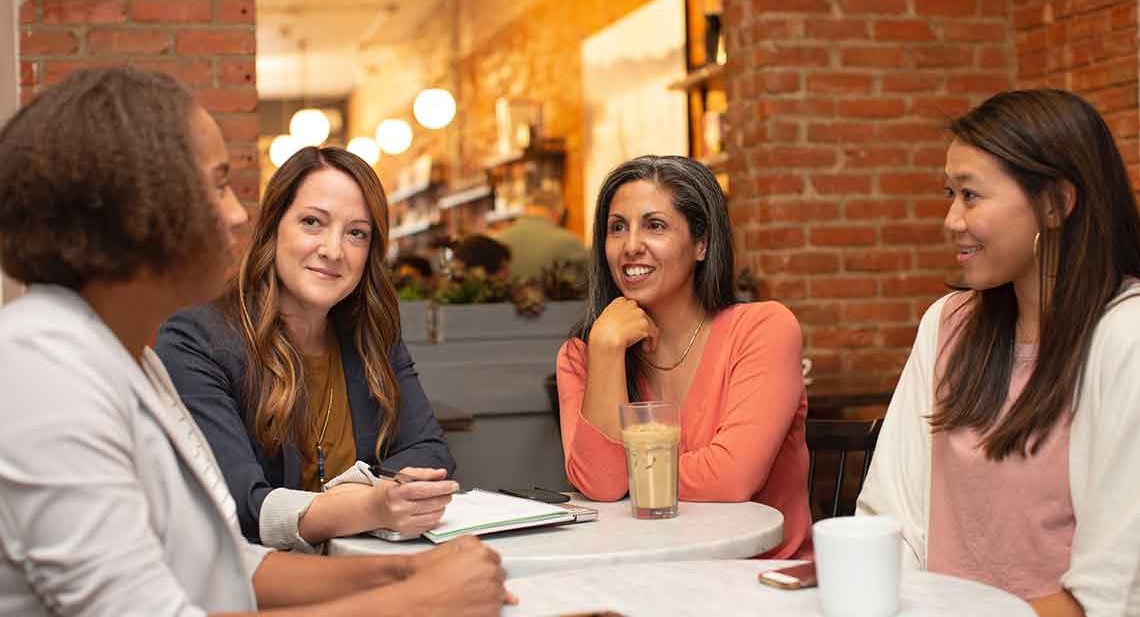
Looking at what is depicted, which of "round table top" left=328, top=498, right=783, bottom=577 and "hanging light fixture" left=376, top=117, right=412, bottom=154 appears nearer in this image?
"round table top" left=328, top=498, right=783, bottom=577

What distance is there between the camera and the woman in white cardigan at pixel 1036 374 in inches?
67.9

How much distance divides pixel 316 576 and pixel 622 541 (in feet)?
1.39

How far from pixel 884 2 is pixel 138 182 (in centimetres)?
363

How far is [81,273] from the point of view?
3.73 feet

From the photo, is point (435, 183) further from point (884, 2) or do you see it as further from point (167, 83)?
point (167, 83)

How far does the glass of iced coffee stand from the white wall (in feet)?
7.38

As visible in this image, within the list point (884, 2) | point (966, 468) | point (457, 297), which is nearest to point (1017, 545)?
point (966, 468)

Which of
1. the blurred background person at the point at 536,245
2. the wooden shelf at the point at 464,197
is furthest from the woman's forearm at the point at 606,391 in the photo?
the wooden shelf at the point at 464,197

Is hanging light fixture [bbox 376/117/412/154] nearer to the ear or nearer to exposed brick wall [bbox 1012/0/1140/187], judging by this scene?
exposed brick wall [bbox 1012/0/1140/187]

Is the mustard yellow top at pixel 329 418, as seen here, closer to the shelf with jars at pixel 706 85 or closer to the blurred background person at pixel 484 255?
the shelf with jars at pixel 706 85

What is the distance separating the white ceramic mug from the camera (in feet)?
4.26

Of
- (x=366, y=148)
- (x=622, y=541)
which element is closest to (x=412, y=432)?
(x=622, y=541)

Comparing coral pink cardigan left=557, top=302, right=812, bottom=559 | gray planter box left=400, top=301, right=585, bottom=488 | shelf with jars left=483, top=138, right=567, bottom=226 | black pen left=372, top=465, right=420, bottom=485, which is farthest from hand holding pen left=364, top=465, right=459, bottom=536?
shelf with jars left=483, top=138, right=567, bottom=226

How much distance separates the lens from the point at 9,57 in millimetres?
3561
